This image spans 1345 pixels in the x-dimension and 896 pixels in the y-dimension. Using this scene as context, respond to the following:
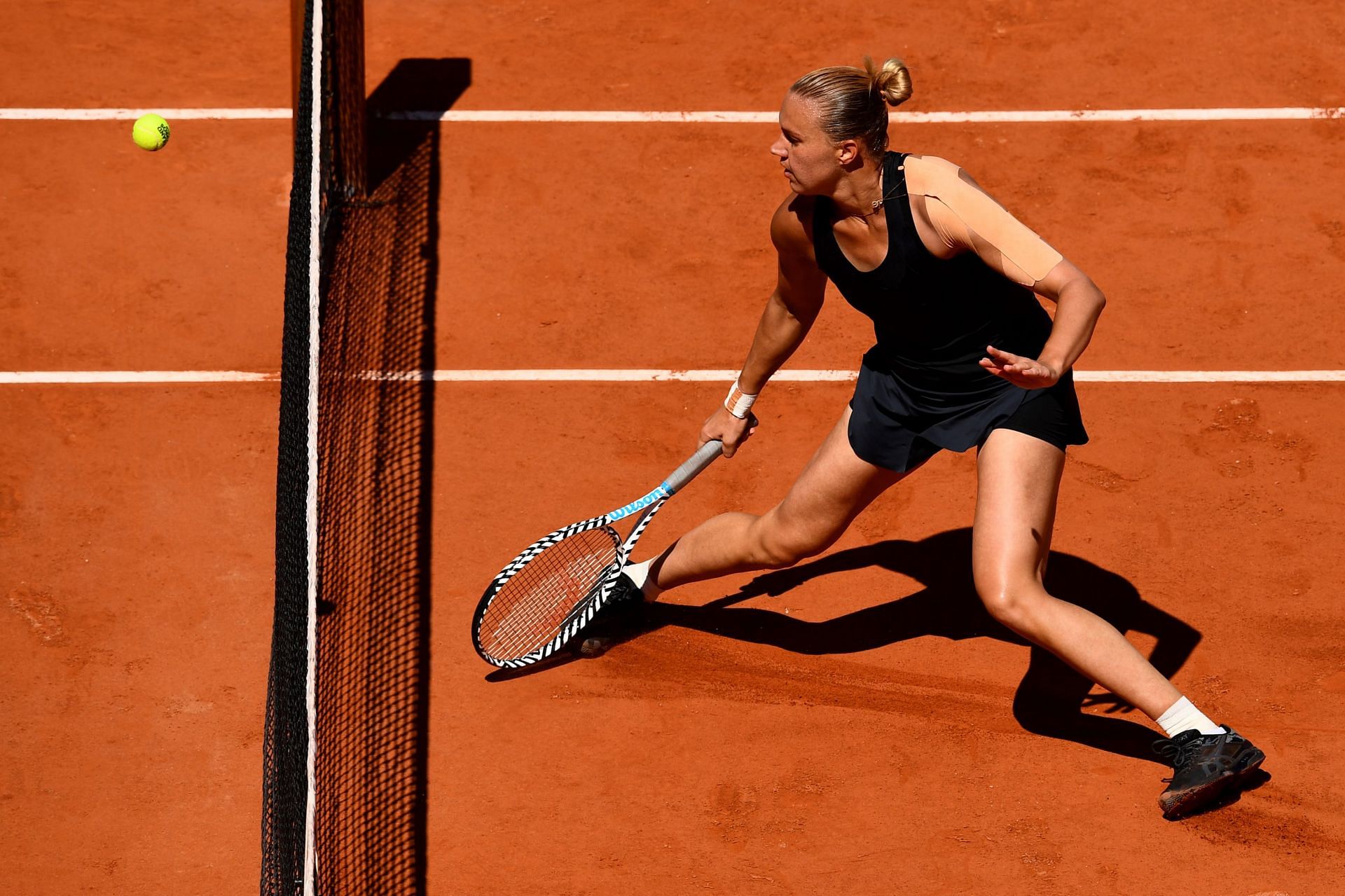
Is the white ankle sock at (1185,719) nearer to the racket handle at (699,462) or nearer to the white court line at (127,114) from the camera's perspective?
the racket handle at (699,462)

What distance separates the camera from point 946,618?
19.1ft

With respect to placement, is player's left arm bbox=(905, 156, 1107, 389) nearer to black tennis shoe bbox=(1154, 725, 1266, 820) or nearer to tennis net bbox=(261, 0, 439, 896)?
black tennis shoe bbox=(1154, 725, 1266, 820)

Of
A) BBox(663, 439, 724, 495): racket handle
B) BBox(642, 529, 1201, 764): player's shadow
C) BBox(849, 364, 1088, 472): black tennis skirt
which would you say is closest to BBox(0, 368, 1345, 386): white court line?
BBox(642, 529, 1201, 764): player's shadow

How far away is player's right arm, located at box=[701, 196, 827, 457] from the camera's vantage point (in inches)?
179

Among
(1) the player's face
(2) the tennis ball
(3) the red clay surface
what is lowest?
(3) the red clay surface

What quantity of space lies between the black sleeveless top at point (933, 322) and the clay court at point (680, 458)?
1335mm

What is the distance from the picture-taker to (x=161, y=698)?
18.0 feet

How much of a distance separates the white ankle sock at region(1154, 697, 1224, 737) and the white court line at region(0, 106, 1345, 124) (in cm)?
416

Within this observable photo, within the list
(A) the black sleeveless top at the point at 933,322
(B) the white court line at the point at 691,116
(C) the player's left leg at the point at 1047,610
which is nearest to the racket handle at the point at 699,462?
(A) the black sleeveless top at the point at 933,322

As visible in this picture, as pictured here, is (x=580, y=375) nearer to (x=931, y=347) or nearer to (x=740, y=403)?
(x=740, y=403)

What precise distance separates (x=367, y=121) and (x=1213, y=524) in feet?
15.7

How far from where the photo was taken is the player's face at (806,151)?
13.6 ft

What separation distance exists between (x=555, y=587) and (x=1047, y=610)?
2.01 m

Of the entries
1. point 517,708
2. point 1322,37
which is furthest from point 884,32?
point 517,708
